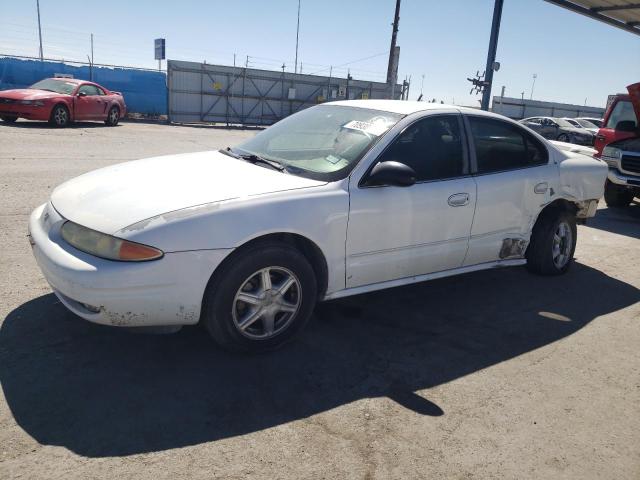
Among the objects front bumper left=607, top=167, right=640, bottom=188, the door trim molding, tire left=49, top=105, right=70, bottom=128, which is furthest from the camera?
tire left=49, top=105, right=70, bottom=128

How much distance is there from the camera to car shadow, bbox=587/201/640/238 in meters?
8.04

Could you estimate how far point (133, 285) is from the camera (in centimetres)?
292

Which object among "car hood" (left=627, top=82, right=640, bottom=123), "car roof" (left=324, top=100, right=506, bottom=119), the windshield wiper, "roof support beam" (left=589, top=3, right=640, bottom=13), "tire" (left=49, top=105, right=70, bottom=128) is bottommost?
"tire" (left=49, top=105, right=70, bottom=128)

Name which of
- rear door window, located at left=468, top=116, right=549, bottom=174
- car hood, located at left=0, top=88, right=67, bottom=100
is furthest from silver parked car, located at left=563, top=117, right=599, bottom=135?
rear door window, located at left=468, top=116, right=549, bottom=174

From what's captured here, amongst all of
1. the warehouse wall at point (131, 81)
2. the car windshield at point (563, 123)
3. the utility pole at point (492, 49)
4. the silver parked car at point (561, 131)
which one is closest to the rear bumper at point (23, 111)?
the warehouse wall at point (131, 81)

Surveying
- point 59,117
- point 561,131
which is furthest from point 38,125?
point 561,131

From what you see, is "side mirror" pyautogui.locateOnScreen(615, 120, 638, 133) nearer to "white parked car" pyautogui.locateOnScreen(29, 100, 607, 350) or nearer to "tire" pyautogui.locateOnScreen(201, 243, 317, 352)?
"white parked car" pyautogui.locateOnScreen(29, 100, 607, 350)

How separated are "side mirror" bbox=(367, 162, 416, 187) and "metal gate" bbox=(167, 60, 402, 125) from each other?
71.5 ft

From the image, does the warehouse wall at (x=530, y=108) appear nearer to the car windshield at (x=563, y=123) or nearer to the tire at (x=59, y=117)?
the car windshield at (x=563, y=123)

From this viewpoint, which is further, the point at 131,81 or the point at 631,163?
the point at 131,81

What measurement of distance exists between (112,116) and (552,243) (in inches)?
632

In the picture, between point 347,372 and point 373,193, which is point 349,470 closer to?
point 347,372

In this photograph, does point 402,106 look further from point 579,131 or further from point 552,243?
point 579,131

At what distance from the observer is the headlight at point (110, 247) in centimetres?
292
